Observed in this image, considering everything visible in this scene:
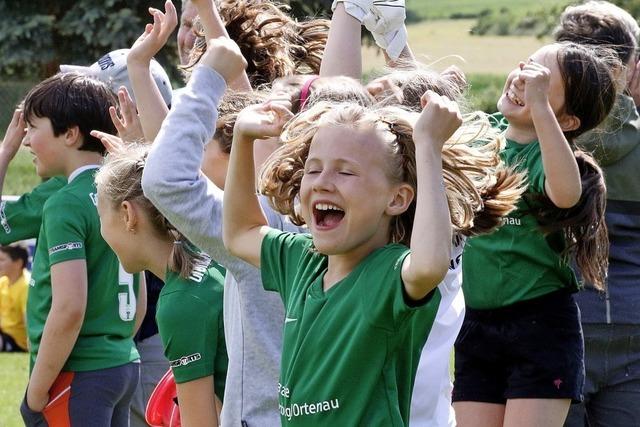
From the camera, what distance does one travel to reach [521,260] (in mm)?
4324

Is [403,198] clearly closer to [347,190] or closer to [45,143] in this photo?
[347,190]

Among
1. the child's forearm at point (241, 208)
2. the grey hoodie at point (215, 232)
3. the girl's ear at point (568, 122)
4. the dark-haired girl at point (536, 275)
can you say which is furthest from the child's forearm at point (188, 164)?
the girl's ear at point (568, 122)

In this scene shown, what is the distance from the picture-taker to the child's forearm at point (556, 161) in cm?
391

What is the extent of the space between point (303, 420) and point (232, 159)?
72 centimetres

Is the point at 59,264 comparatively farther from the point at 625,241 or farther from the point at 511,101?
the point at 625,241

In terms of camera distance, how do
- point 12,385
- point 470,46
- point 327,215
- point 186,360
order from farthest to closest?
point 470,46 → point 12,385 → point 186,360 → point 327,215

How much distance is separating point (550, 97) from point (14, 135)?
7.33ft

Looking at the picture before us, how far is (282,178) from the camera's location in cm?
321

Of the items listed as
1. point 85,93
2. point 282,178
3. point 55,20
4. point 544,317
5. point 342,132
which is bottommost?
point 55,20

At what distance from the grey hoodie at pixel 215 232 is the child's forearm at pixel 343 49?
0.69m

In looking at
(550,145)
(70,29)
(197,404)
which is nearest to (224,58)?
(197,404)

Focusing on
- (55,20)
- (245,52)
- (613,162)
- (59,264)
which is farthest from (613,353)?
(55,20)

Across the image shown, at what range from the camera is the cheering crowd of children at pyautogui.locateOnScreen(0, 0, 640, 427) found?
2.90 meters

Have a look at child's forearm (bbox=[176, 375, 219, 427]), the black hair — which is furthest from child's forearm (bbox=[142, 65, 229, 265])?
the black hair
